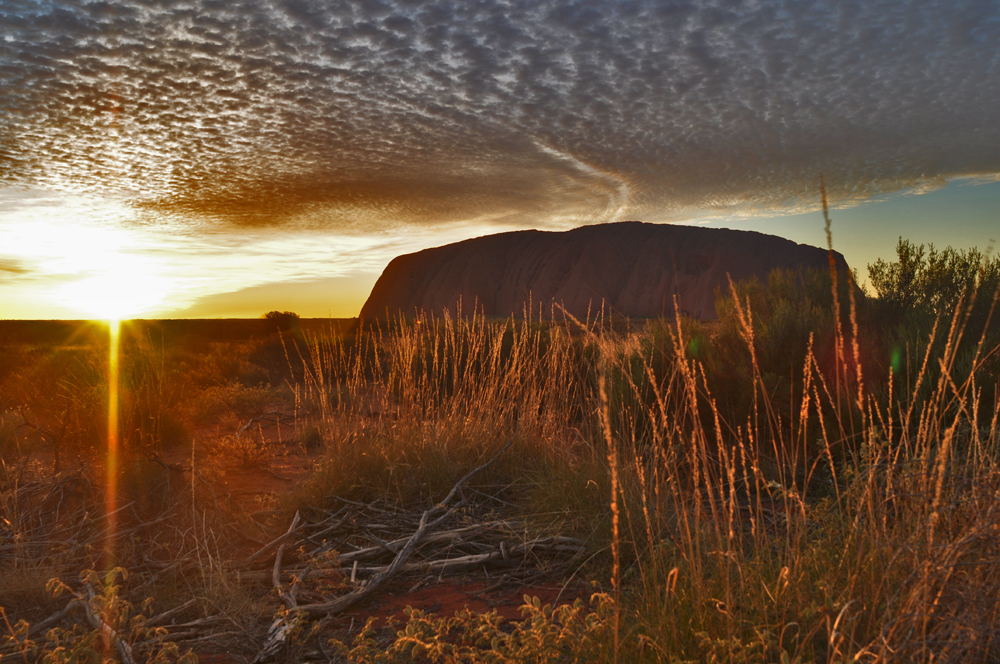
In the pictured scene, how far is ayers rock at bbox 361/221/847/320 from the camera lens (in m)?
46.8

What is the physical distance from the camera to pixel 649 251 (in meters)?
50.9

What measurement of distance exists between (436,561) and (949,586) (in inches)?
88.5

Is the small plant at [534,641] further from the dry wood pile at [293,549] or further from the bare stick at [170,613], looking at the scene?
the bare stick at [170,613]

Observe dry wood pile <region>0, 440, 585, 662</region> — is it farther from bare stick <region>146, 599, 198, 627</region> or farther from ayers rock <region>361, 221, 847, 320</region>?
ayers rock <region>361, 221, 847, 320</region>

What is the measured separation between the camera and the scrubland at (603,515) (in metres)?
1.66

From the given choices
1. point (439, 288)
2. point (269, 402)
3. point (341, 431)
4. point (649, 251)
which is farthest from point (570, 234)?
point (341, 431)

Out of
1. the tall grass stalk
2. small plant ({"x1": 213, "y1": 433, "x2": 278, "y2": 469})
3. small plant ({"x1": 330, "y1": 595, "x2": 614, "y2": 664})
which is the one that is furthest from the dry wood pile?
small plant ({"x1": 213, "y1": 433, "x2": 278, "y2": 469})

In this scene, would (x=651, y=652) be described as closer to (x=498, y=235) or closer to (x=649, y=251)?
(x=649, y=251)

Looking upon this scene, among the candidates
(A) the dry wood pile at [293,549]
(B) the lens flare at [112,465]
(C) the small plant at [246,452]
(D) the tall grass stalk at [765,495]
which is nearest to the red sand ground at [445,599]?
(A) the dry wood pile at [293,549]

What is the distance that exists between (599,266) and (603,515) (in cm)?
4830

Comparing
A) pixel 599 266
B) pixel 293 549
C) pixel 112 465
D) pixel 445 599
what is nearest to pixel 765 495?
pixel 445 599

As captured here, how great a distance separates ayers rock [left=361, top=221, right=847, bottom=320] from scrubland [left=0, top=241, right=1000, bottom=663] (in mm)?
38726

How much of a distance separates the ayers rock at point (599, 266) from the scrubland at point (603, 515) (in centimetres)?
3873

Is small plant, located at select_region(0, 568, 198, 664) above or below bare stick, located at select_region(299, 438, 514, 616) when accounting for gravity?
above
